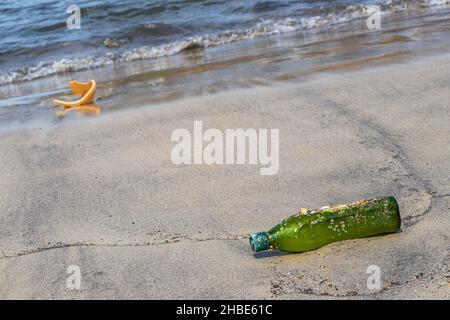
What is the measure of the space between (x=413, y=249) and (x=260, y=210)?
841 millimetres

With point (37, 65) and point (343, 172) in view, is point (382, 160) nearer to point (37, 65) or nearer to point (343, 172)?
Answer: point (343, 172)

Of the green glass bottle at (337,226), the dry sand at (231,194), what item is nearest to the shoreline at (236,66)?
the dry sand at (231,194)

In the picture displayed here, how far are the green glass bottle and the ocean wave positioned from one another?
580 centimetres

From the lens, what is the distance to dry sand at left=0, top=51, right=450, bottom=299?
8.76 ft

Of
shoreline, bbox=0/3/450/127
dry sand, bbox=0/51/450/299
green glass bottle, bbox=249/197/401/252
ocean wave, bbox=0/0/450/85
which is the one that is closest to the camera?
dry sand, bbox=0/51/450/299

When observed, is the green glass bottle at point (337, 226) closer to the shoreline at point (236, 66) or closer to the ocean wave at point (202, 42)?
the shoreline at point (236, 66)

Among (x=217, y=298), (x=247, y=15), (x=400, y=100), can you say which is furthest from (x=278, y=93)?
(x=247, y=15)

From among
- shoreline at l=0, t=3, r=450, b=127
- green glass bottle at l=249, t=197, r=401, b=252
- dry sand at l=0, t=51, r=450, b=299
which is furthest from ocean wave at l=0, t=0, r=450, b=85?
green glass bottle at l=249, t=197, r=401, b=252

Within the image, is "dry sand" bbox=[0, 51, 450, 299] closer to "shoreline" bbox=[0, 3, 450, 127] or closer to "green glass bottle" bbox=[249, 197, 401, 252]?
"green glass bottle" bbox=[249, 197, 401, 252]

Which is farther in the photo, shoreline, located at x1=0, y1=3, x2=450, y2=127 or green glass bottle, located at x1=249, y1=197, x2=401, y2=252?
shoreline, located at x1=0, y1=3, x2=450, y2=127

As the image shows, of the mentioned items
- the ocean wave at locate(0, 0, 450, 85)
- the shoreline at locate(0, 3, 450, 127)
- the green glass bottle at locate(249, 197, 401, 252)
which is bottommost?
the ocean wave at locate(0, 0, 450, 85)

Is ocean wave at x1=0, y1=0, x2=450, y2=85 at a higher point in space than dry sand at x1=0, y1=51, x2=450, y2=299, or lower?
lower

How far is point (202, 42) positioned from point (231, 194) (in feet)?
17.7

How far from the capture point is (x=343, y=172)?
3.65 metres
